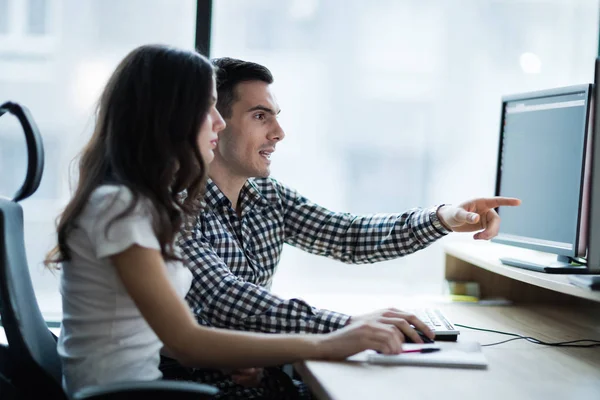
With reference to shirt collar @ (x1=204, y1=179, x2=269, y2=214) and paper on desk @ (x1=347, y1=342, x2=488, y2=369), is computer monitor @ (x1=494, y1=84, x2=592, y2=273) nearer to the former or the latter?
paper on desk @ (x1=347, y1=342, x2=488, y2=369)

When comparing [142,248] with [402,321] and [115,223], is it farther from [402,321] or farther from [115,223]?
[402,321]

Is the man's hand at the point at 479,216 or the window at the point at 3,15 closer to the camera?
the man's hand at the point at 479,216

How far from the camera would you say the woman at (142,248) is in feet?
4.26

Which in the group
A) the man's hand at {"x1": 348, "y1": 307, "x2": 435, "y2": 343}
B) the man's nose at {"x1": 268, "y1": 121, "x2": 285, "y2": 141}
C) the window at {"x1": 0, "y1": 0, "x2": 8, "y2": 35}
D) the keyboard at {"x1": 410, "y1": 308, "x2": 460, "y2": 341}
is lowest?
the keyboard at {"x1": 410, "y1": 308, "x2": 460, "y2": 341}

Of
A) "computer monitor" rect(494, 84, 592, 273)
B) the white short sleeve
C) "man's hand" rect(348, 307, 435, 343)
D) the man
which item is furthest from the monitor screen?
the white short sleeve

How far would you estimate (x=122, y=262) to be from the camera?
129 cm

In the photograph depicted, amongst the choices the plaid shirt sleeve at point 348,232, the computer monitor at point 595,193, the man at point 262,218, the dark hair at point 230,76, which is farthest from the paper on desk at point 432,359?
the dark hair at point 230,76

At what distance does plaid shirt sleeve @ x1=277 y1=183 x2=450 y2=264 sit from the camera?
2049mm

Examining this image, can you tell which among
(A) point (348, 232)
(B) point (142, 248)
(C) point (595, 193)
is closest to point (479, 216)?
(A) point (348, 232)

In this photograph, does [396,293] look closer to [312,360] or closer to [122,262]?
[312,360]

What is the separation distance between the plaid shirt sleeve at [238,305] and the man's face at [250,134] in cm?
32

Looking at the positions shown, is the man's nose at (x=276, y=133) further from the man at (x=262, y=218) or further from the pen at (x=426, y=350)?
the pen at (x=426, y=350)

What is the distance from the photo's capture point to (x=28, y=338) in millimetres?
1312

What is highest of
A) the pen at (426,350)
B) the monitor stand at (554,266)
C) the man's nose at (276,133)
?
the man's nose at (276,133)
